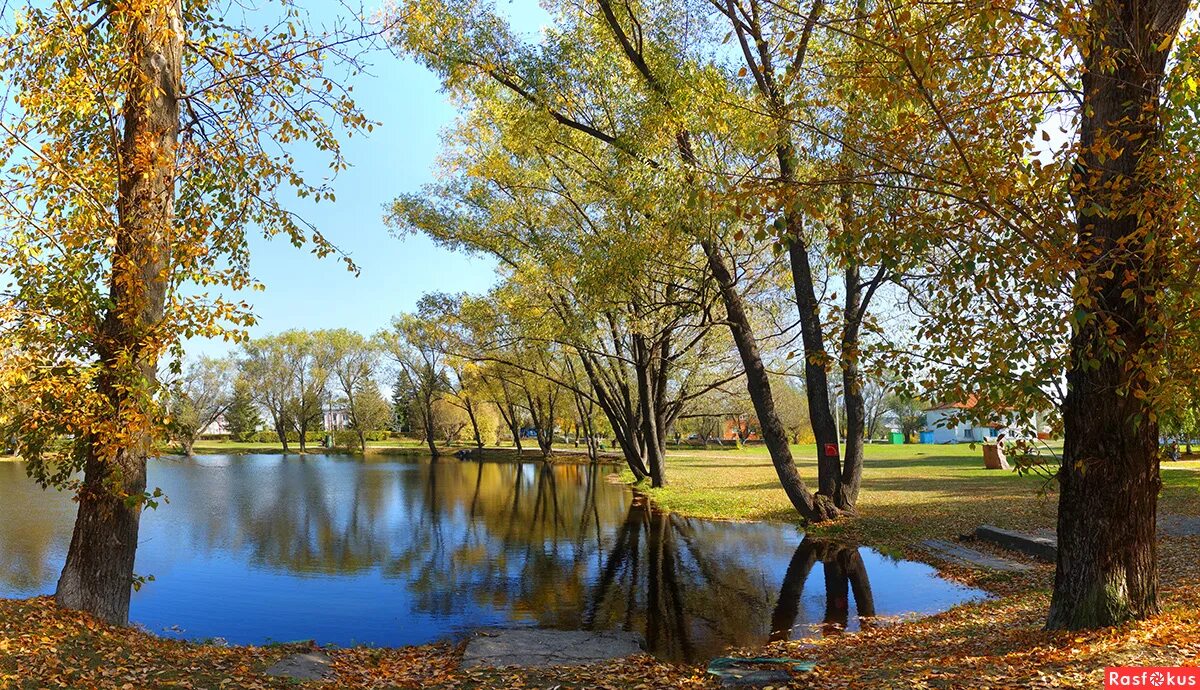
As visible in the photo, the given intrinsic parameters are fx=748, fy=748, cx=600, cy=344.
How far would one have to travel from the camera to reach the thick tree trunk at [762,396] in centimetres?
1387

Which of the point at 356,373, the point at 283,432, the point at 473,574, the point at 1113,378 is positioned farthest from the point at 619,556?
the point at 283,432

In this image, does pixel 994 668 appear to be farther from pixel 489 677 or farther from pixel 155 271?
pixel 155 271

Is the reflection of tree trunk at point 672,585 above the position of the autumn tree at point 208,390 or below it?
below

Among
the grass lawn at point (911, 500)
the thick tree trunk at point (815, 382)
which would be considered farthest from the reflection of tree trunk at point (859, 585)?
the thick tree trunk at point (815, 382)

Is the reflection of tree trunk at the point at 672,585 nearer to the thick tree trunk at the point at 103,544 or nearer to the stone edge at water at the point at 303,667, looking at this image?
the stone edge at water at the point at 303,667

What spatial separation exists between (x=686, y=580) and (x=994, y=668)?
21.7ft

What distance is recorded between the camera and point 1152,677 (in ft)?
15.1

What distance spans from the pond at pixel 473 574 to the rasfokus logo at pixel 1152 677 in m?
3.86

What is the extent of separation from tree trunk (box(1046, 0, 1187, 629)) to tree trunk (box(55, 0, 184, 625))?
25.4ft

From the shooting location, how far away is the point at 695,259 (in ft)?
61.2

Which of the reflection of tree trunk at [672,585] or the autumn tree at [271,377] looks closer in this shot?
the reflection of tree trunk at [672,585]

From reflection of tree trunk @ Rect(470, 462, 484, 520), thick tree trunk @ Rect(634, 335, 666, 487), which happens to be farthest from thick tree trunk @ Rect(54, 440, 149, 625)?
thick tree trunk @ Rect(634, 335, 666, 487)

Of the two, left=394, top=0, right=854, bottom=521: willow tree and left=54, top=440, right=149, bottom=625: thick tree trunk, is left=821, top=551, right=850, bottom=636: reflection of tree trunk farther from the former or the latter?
left=54, top=440, right=149, bottom=625: thick tree trunk

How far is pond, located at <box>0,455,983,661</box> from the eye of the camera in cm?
919
